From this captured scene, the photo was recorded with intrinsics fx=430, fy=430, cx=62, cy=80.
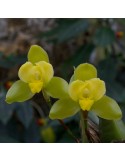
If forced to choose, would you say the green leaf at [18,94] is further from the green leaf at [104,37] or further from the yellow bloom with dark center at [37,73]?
the green leaf at [104,37]

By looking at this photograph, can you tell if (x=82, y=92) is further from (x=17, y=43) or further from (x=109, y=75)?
(x=17, y=43)

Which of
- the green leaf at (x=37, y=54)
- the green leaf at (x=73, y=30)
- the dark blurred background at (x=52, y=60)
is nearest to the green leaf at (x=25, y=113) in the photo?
the dark blurred background at (x=52, y=60)

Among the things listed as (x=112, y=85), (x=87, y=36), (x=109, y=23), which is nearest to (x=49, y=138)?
(x=112, y=85)

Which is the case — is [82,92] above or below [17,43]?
above

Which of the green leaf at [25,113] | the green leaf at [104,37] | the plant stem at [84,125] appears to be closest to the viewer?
the plant stem at [84,125]

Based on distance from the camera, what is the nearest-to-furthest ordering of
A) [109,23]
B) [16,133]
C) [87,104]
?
1. [87,104]
2. [16,133]
3. [109,23]

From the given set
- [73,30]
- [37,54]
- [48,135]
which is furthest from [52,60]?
[37,54]

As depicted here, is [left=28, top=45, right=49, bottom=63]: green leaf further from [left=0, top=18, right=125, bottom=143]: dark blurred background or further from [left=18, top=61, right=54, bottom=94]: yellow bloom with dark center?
[left=0, top=18, right=125, bottom=143]: dark blurred background
